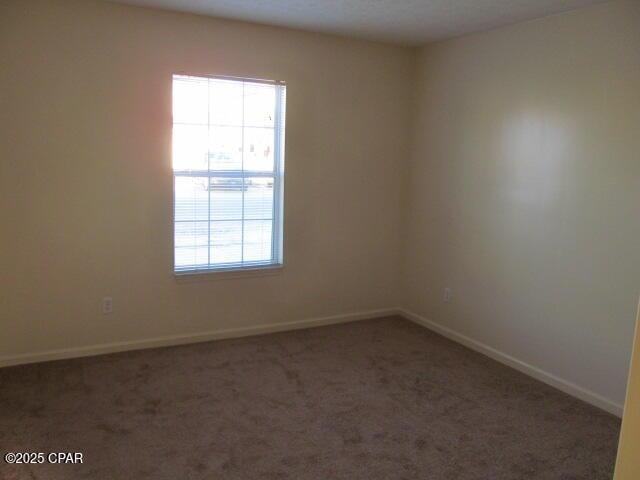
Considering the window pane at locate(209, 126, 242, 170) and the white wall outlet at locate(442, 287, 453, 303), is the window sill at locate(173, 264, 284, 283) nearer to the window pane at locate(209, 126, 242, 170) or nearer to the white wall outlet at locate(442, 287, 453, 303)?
the window pane at locate(209, 126, 242, 170)

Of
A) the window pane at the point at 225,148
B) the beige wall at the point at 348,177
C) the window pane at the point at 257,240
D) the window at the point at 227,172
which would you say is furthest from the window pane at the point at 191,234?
the window pane at the point at 225,148

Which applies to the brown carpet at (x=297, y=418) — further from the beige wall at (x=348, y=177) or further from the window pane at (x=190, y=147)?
the window pane at (x=190, y=147)

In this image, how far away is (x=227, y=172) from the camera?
419 centimetres

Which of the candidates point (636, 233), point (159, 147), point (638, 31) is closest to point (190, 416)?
point (159, 147)

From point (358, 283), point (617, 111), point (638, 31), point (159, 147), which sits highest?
point (638, 31)

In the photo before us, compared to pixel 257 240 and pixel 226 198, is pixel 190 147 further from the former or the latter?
pixel 257 240

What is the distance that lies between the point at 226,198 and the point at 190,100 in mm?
777

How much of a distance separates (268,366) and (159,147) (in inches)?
69.5

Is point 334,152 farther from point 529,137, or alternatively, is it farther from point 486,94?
point 529,137

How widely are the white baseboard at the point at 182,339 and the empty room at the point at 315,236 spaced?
22mm


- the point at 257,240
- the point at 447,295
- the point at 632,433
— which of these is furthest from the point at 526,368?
the point at 632,433

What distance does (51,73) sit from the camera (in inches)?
139

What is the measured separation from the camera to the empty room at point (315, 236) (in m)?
2.94

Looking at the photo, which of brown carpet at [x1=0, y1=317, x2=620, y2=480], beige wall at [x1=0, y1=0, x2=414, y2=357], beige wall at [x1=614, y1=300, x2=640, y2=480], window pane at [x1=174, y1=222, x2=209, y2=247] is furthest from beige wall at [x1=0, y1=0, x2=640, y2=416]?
beige wall at [x1=614, y1=300, x2=640, y2=480]
